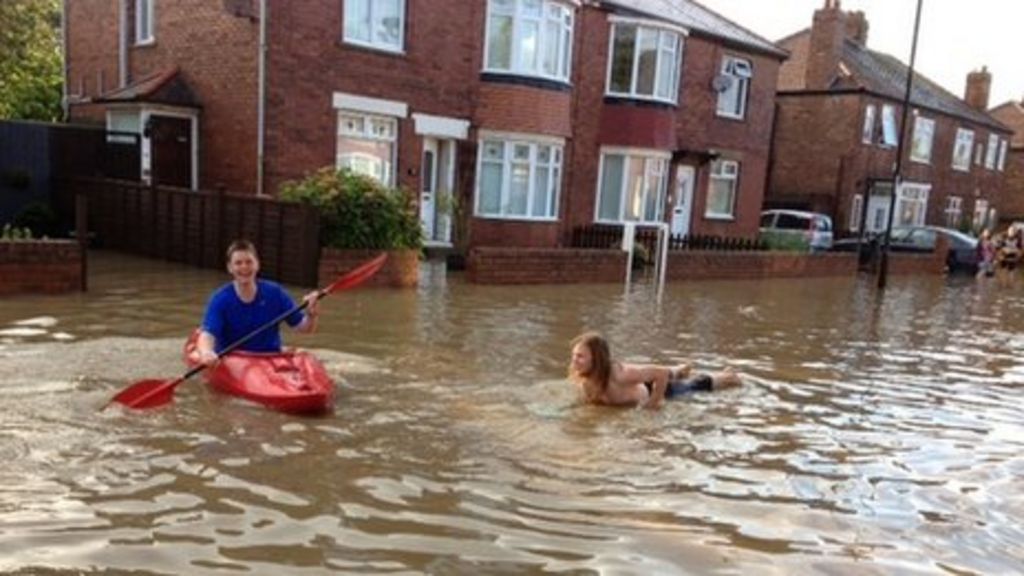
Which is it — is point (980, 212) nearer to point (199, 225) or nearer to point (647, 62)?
point (647, 62)

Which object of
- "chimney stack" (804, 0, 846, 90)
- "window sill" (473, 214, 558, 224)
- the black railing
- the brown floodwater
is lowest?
the brown floodwater

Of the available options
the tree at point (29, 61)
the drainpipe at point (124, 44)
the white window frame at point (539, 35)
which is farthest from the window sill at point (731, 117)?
the tree at point (29, 61)

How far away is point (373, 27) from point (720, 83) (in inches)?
430

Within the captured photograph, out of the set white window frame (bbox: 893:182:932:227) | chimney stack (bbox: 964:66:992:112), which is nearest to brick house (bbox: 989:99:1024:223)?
chimney stack (bbox: 964:66:992:112)

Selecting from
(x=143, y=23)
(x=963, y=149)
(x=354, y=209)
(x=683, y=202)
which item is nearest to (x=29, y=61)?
(x=143, y=23)

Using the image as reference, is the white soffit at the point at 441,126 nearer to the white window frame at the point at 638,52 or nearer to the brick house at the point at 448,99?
the brick house at the point at 448,99

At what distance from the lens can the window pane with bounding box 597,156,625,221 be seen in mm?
Answer: 22922

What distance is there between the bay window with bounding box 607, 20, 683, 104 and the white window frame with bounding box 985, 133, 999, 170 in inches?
1068

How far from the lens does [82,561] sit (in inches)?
167

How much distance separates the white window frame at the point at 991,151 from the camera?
142 ft

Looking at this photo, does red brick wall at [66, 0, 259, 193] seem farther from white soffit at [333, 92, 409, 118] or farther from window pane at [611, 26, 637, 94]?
window pane at [611, 26, 637, 94]

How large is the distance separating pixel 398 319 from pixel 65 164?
32.0ft

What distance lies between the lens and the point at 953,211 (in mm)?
41500

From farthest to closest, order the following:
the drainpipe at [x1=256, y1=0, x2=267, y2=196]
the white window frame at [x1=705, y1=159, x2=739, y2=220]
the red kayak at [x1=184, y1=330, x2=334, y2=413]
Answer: the white window frame at [x1=705, y1=159, x2=739, y2=220] → the drainpipe at [x1=256, y1=0, x2=267, y2=196] → the red kayak at [x1=184, y1=330, x2=334, y2=413]
